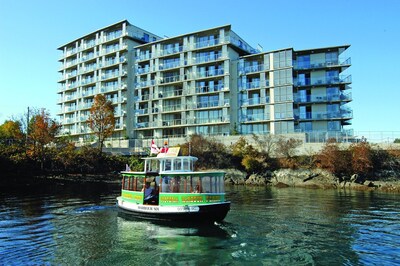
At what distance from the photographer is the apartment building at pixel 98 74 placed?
91688 mm

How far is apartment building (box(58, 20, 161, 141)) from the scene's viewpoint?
91688 mm

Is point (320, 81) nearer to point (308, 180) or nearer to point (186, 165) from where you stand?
point (308, 180)

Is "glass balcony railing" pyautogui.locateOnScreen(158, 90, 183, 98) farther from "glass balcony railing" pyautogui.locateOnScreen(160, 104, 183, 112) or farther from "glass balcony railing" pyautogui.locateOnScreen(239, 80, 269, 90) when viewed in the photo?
"glass balcony railing" pyautogui.locateOnScreen(239, 80, 269, 90)

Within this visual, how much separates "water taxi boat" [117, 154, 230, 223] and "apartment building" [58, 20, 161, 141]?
66.9 m

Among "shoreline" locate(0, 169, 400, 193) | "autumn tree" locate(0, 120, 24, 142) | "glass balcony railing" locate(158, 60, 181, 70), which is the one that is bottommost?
"shoreline" locate(0, 169, 400, 193)

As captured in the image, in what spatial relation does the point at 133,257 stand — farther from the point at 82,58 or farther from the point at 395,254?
the point at 82,58

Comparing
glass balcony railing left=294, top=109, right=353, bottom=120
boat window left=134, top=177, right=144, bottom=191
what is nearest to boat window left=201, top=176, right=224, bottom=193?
boat window left=134, top=177, right=144, bottom=191

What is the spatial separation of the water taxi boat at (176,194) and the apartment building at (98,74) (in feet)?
219

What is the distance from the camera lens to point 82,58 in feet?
339

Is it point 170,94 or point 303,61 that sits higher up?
point 303,61

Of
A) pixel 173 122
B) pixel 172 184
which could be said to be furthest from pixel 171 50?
pixel 172 184

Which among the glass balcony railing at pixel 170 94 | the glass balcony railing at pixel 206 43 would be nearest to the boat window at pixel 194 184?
the glass balcony railing at pixel 206 43

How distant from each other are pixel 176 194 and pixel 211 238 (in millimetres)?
4642

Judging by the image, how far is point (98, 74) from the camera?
98.4 metres
